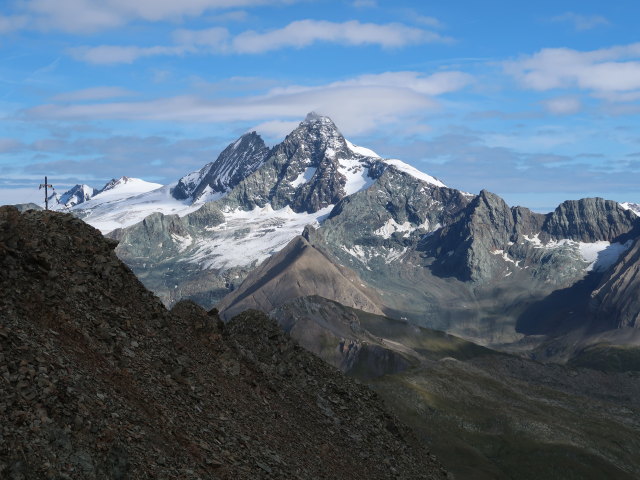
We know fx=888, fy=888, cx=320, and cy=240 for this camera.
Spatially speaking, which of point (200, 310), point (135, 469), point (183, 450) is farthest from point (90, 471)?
point (200, 310)

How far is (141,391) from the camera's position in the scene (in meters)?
46.5

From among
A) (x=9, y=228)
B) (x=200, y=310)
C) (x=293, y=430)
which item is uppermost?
(x=9, y=228)

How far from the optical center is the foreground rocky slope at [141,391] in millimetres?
37344

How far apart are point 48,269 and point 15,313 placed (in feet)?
19.6

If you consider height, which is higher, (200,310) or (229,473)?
(200,310)

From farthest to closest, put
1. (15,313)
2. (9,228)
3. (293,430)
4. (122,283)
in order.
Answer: (293,430) < (122,283) < (9,228) < (15,313)

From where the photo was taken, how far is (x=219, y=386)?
5647 centimetres

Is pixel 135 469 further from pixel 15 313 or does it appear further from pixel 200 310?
pixel 200 310

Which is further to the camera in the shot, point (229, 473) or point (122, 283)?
point (122, 283)

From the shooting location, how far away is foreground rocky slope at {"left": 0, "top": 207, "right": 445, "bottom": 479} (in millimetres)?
37344

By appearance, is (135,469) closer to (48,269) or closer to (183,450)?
(183,450)

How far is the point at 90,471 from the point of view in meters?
36.4

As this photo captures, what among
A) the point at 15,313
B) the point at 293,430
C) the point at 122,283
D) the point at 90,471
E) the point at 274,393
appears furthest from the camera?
the point at 274,393

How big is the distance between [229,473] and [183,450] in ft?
10.4
